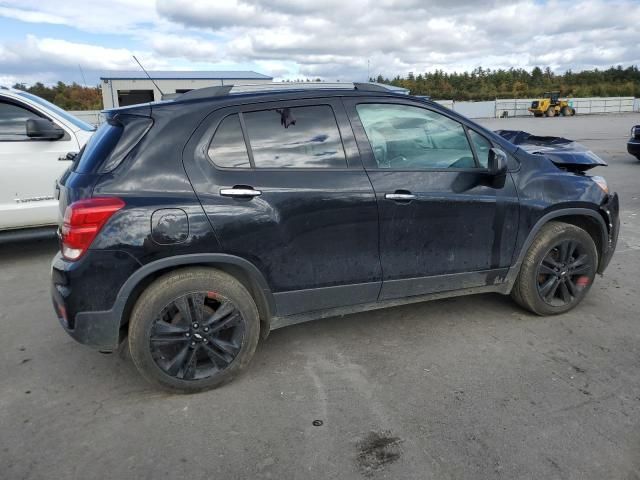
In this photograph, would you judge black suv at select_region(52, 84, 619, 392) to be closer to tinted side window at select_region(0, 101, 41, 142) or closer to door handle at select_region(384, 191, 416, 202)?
door handle at select_region(384, 191, 416, 202)

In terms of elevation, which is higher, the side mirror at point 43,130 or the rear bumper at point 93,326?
the side mirror at point 43,130

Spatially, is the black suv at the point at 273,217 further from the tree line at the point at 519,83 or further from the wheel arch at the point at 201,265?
the tree line at the point at 519,83

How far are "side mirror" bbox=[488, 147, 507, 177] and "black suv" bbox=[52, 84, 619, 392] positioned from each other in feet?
0.04

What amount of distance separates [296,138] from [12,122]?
4085 mm

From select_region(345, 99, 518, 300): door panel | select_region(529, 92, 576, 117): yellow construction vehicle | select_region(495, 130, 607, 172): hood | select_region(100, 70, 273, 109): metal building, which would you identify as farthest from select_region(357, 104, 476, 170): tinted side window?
select_region(529, 92, 576, 117): yellow construction vehicle

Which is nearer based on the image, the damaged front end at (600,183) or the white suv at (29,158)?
Result: the damaged front end at (600,183)

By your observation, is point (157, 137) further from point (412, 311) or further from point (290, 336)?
point (412, 311)

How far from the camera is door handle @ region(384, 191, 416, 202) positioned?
336 centimetres

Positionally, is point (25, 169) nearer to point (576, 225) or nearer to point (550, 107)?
point (576, 225)

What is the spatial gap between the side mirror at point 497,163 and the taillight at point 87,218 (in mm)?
2411

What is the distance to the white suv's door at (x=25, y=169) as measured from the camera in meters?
5.56

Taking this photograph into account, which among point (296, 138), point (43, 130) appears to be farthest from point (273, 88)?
point (43, 130)

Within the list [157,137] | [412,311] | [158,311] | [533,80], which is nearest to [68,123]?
[157,137]

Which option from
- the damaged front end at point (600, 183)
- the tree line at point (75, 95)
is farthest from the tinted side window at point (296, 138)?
the tree line at point (75, 95)
